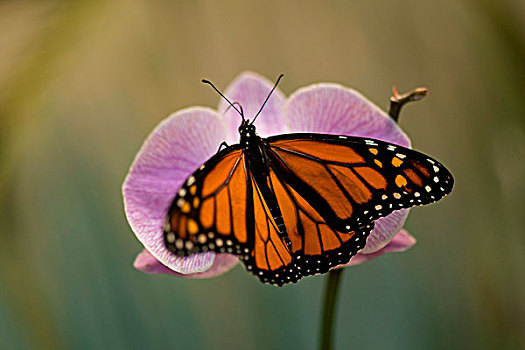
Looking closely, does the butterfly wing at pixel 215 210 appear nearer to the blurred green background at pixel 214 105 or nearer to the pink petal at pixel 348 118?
the pink petal at pixel 348 118

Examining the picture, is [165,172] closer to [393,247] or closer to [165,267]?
[165,267]

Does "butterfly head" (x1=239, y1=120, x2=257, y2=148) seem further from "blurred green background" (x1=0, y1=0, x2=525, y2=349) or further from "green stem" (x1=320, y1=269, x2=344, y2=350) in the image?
"blurred green background" (x1=0, y1=0, x2=525, y2=349)

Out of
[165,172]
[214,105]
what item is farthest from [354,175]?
[214,105]

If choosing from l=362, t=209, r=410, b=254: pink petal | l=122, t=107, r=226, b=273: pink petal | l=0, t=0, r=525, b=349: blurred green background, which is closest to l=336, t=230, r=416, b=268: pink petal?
l=362, t=209, r=410, b=254: pink petal

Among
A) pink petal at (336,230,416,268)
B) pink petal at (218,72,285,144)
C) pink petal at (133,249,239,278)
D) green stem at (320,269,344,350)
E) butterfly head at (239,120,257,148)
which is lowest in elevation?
green stem at (320,269,344,350)

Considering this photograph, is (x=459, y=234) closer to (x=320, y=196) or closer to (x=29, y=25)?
(x=320, y=196)

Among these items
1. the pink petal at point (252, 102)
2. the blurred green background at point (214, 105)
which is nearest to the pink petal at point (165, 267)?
the pink petal at point (252, 102)

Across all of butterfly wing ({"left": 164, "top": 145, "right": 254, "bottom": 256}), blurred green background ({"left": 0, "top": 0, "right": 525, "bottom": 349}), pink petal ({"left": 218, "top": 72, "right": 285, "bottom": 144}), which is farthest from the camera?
blurred green background ({"left": 0, "top": 0, "right": 525, "bottom": 349})

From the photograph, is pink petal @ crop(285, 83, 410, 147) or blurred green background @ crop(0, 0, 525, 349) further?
blurred green background @ crop(0, 0, 525, 349)
